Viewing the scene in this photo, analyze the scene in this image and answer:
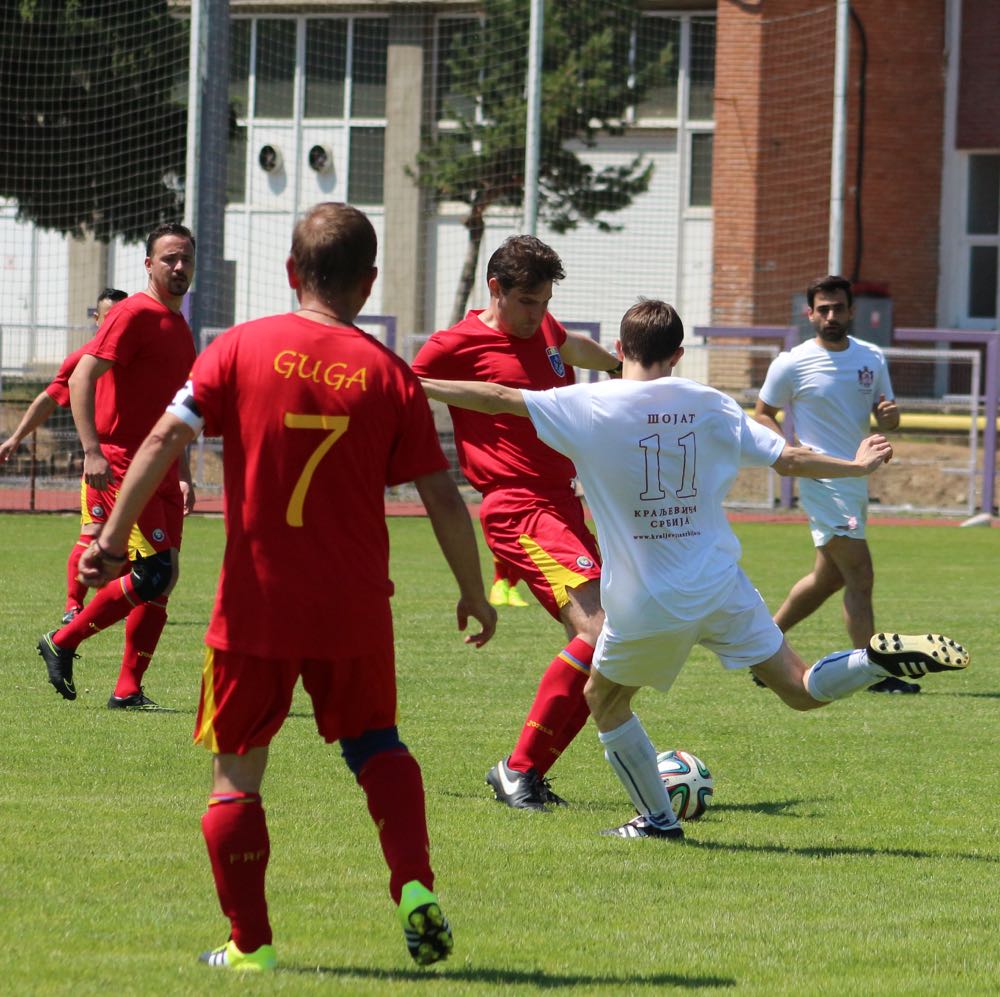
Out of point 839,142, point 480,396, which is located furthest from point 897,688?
point 839,142

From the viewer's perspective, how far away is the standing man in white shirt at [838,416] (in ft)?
→ 32.2

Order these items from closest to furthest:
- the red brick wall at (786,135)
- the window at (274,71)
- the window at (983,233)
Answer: the red brick wall at (786,135) < the window at (983,233) < the window at (274,71)

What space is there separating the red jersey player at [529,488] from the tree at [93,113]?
20.8 metres

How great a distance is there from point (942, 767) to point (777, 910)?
2.58 metres

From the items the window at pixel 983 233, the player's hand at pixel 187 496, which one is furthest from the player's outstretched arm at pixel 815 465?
the window at pixel 983 233

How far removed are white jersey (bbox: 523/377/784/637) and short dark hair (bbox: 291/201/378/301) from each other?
136 centimetres

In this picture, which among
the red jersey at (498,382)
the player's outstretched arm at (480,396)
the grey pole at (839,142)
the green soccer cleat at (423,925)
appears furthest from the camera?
the grey pole at (839,142)

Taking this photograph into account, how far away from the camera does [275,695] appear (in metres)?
4.45

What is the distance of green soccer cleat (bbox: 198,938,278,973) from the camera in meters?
4.35

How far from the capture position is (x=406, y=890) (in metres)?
4.35

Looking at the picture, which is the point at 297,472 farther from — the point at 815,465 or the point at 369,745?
the point at 815,465

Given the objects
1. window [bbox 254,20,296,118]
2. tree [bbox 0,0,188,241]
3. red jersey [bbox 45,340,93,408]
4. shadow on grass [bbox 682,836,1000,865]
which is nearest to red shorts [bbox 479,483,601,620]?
shadow on grass [bbox 682,836,1000,865]

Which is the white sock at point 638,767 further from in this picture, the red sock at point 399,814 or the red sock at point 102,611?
the red sock at point 102,611

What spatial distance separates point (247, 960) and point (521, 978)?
67cm
